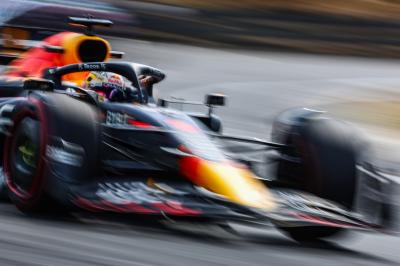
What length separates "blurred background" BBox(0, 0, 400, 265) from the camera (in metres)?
12.1

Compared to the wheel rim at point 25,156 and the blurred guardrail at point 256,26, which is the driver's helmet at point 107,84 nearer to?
the wheel rim at point 25,156

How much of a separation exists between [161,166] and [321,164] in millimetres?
1097

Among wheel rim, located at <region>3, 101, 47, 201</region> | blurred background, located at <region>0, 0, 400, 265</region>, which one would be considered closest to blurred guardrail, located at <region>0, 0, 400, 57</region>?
blurred background, located at <region>0, 0, 400, 265</region>

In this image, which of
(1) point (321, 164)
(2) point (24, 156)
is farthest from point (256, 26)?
(2) point (24, 156)

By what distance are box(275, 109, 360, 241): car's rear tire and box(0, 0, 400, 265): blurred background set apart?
0.33 meters

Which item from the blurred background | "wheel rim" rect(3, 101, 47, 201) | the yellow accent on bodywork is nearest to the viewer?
the yellow accent on bodywork

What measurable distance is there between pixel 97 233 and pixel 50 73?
2362mm

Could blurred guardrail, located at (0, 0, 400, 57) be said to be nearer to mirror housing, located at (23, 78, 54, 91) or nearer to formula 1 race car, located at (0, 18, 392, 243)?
mirror housing, located at (23, 78, 54, 91)

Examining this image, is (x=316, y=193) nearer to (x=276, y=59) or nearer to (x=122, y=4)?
(x=276, y=59)

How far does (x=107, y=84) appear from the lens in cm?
681

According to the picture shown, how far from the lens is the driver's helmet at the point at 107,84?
677 cm

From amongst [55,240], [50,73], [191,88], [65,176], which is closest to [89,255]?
[55,240]

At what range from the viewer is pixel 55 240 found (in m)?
5.12

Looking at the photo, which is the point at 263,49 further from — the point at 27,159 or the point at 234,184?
the point at 234,184
